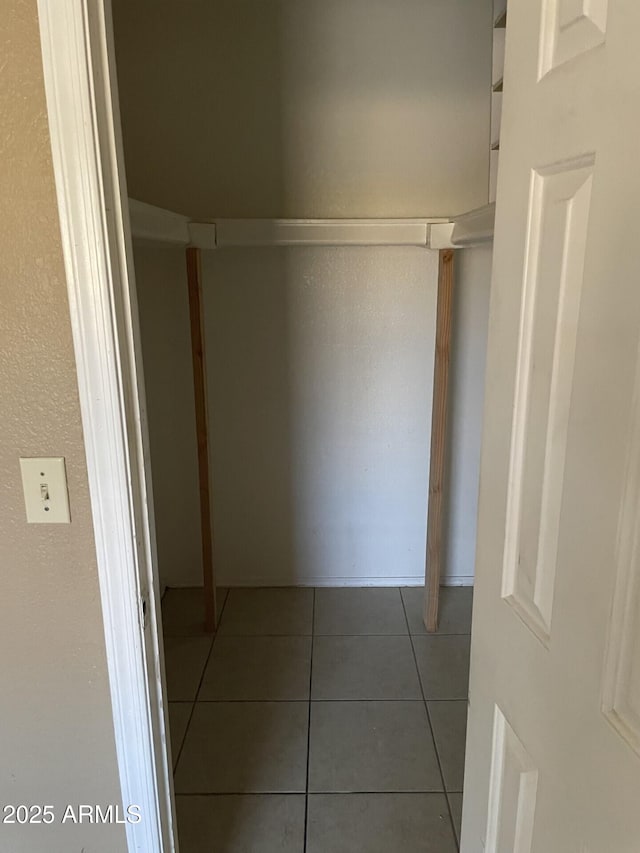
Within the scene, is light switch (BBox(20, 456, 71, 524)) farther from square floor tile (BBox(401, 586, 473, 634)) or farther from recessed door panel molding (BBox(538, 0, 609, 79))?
square floor tile (BBox(401, 586, 473, 634))

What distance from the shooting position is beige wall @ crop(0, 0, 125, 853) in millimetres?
868

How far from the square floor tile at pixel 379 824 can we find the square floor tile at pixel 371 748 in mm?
35

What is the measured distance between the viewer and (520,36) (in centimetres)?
82

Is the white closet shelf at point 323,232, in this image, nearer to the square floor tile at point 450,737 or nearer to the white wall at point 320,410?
the white wall at point 320,410

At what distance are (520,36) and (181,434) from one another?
205 cm

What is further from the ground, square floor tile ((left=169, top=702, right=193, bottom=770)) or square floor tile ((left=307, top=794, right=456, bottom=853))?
square floor tile ((left=169, top=702, right=193, bottom=770))

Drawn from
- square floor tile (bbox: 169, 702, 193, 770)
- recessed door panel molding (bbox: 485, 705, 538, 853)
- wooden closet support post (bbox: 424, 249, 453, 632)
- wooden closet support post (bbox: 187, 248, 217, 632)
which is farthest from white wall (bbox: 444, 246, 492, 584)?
recessed door panel molding (bbox: 485, 705, 538, 853)

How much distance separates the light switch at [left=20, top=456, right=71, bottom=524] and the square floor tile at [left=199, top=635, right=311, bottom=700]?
1356 mm

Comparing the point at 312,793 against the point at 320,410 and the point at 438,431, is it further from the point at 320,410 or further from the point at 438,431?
the point at 320,410

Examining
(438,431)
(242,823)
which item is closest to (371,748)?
(242,823)

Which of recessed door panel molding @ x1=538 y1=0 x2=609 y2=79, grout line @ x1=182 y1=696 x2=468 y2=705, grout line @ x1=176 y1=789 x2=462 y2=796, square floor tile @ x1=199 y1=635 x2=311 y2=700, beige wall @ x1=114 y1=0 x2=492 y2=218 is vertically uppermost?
beige wall @ x1=114 y1=0 x2=492 y2=218

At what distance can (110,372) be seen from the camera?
3.06 ft

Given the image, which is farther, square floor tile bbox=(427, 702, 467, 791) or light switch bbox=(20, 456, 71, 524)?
square floor tile bbox=(427, 702, 467, 791)

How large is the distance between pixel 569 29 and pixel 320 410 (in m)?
1.96
